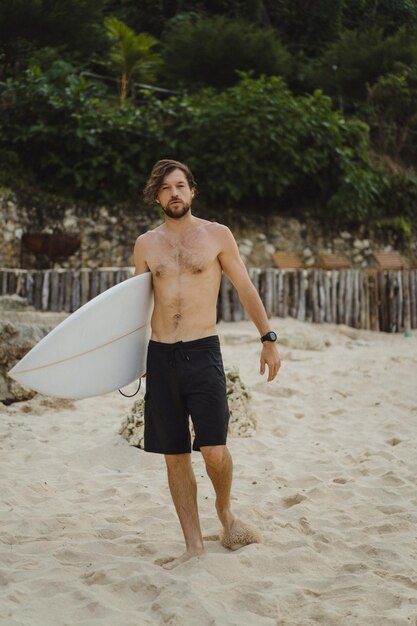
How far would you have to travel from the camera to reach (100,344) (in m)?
3.19

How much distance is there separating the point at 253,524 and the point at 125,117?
9907 mm

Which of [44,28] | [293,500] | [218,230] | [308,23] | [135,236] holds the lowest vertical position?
[293,500]

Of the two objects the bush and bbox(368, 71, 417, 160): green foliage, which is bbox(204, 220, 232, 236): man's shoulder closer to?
the bush

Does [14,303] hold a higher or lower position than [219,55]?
lower

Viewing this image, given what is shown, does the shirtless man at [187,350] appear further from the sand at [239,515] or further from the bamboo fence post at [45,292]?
the bamboo fence post at [45,292]

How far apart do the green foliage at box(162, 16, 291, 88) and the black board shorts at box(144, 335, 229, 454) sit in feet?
45.1

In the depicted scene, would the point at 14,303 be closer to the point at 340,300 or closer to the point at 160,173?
the point at 340,300

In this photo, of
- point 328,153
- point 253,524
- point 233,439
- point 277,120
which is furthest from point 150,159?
point 253,524

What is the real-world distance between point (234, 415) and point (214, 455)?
214 centimetres

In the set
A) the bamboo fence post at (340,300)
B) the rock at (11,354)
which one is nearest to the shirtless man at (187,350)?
the rock at (11,354)

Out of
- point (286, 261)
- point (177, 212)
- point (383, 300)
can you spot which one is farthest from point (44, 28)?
point (177, 212)

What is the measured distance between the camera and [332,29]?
63.4ft

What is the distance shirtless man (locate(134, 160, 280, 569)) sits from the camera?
9.55 ft

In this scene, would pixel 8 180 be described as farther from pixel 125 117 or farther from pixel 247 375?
pixel 247 375
